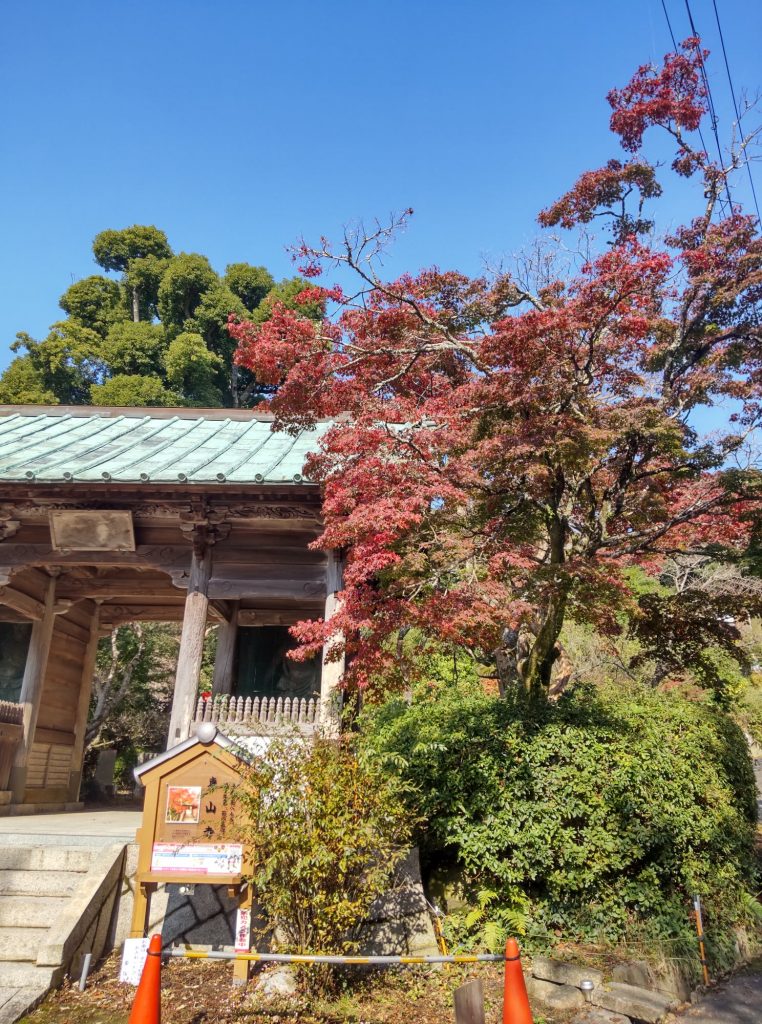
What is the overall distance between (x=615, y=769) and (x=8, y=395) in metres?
32.4

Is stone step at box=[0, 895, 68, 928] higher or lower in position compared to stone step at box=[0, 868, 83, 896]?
lower

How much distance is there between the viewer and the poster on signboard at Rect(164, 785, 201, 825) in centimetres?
547

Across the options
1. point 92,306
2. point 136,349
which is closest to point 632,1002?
point 136,349

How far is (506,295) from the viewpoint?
790 cm

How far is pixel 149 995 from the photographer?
3727 millimetres

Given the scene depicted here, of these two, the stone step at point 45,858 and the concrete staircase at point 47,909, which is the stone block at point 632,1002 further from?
the stone step at point 45,858

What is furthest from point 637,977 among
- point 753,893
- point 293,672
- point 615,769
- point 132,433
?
point 132,433

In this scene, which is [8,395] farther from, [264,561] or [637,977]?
[637,977]

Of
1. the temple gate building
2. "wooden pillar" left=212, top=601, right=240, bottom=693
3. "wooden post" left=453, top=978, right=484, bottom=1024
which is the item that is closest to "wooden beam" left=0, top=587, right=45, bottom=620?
the temple gate building

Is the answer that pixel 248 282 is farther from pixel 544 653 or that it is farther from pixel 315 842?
pixel 315 842

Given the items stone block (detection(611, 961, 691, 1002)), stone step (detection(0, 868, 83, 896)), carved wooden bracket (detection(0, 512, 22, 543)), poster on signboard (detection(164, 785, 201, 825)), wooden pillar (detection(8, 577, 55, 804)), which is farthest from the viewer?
wooden pillar (detection(8, 577, 55, 804))

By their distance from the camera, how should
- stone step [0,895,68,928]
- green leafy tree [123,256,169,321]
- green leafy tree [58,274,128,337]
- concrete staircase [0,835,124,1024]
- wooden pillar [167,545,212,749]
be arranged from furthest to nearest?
green leafy tree [123,256,169,321] < green leafy tree [58,274,128,337] < wooden pillar [167,545,212,749] < stone step [0,895,68,928] < concrete staircase [0,835,124,1024]

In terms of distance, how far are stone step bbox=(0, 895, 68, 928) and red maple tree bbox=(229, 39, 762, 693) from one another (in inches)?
133

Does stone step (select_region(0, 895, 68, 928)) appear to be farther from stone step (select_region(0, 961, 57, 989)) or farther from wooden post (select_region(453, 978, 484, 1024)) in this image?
wooden post (select_region(453, 978, 484, 1024))
